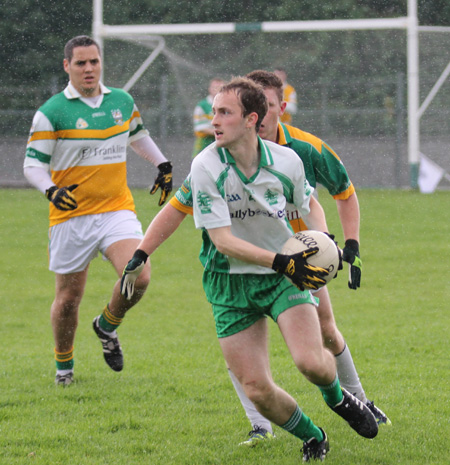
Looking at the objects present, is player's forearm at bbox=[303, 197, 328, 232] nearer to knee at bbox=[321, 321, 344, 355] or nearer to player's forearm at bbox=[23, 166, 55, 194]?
knee at bbox=[321, 321, 344, 355]

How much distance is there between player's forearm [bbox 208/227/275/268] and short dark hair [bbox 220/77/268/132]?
0.57 meters

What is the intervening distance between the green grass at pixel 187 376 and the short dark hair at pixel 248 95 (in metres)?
1.73

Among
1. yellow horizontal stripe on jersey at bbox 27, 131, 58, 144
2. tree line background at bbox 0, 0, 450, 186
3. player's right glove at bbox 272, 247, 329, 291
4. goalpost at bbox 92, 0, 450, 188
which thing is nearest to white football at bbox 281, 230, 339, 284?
player's right glove at bbox 272, 247, 329, 291

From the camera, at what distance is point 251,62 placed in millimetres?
17172

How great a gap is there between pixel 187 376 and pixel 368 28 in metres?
11.6

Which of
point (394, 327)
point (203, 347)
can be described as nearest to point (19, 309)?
point (203, 347)

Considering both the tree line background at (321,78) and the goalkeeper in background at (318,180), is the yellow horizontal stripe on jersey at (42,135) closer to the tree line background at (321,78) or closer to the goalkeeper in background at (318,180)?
the goalkeeper in background at (318,180)

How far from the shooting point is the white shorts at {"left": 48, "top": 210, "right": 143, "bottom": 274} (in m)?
5.91

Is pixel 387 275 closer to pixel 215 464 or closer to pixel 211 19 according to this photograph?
pixel 215 464

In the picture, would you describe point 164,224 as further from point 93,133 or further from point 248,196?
point 93,133

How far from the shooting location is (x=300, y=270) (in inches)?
147

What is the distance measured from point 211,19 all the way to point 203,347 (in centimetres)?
1972

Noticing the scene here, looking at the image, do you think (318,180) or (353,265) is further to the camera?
(318,180)

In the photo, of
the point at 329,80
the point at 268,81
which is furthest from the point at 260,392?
the point at 329,80
